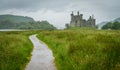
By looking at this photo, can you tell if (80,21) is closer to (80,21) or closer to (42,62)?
(80,21)

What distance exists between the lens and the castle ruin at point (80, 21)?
16341 centimetres

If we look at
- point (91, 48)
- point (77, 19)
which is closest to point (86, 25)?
point (77, 19)

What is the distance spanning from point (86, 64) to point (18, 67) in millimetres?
3995

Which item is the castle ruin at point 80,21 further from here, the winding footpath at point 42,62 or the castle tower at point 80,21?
the winding footpath at point 42,62

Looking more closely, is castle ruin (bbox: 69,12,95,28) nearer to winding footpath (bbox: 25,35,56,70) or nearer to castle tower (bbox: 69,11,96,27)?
castle tower (bbox: 69,11,96,27)

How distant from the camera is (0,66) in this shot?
1084 centimetres

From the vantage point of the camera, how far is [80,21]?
164125 millimetres

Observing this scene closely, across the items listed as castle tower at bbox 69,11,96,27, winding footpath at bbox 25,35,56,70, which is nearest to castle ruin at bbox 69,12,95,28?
castle tower at bbox 69,11,96,27

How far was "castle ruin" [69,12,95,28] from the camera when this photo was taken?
6434 inches

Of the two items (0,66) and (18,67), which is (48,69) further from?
(0,66)

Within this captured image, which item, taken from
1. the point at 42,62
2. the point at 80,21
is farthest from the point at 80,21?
the point at 42,62

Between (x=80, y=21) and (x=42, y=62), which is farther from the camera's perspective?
(x=80, y=21)

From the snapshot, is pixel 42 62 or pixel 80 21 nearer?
pixel 42 62

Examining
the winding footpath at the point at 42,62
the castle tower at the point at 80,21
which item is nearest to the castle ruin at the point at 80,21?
the castle tower at the point at 80,21
